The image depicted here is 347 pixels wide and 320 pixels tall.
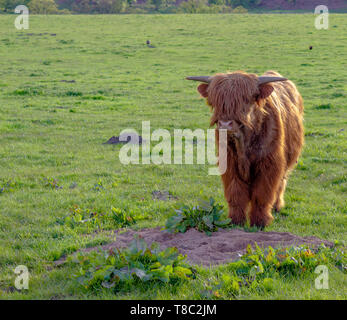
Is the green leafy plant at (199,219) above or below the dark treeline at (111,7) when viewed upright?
below

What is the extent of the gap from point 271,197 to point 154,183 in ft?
8.54

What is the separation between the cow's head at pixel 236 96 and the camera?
16.1 feet

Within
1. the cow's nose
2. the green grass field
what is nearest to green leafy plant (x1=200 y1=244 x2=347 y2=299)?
the green grass field

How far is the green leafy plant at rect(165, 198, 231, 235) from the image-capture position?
5.28 m

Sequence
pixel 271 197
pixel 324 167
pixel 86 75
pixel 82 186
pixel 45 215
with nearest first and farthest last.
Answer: pixel 271 197
pixel 45 215
pixel 82 186
pixel 324 167
pixel 86 75

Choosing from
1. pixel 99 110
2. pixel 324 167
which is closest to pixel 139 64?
pixel 99 110

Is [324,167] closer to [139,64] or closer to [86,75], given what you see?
[86,75]

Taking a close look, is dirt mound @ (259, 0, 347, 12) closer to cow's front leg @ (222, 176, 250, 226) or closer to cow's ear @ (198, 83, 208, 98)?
cow's ear @ (198, 83, 208, 98)

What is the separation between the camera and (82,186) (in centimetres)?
747

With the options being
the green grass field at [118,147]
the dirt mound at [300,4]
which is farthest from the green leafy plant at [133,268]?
the dirt mound at [300,4]

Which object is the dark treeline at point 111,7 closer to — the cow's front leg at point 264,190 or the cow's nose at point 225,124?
the cow's front leg at point 264,190

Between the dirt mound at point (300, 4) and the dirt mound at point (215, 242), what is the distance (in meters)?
67.2

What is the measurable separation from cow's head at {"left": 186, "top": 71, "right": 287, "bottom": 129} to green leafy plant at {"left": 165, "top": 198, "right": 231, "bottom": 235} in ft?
3.44

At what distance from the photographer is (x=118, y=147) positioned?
991 cm
